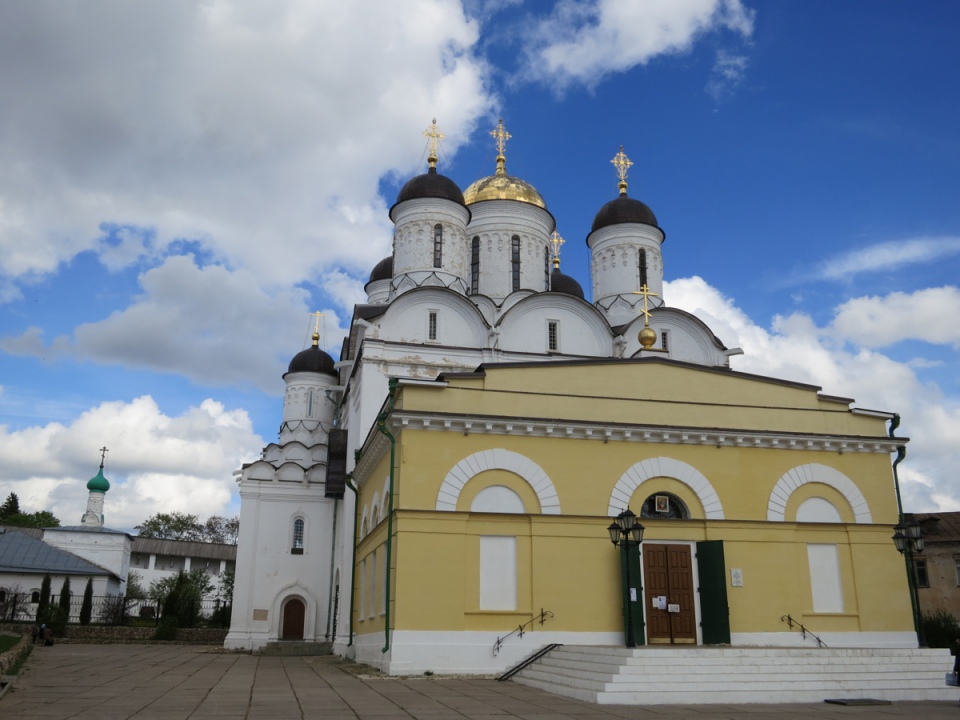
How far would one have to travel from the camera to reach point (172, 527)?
70.0m

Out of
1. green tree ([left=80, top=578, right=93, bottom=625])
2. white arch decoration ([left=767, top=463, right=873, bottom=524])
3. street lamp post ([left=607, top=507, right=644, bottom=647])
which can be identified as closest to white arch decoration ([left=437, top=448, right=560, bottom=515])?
street lamp post ([left=607, top=507, right=644, bottom=647])

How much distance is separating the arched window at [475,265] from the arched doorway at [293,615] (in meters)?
11.3

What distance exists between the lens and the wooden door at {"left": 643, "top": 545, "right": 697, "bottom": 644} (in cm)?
1488

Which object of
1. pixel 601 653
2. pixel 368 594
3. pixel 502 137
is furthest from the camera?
pixel 502 137

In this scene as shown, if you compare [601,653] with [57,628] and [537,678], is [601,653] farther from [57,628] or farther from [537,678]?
[57,628]

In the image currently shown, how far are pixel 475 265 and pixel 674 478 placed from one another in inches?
563

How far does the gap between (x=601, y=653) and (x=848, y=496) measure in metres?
6.86

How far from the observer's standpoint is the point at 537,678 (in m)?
13.0

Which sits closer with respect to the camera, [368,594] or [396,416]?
[396,416]

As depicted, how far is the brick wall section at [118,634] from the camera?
94.7ft

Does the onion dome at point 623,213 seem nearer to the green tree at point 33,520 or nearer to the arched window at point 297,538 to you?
the arched window at point 297,538

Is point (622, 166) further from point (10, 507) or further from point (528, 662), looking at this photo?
point (10, 507)

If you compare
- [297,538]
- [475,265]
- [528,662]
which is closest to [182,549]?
[297,538]

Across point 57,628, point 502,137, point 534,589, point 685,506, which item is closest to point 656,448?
point 685,506
